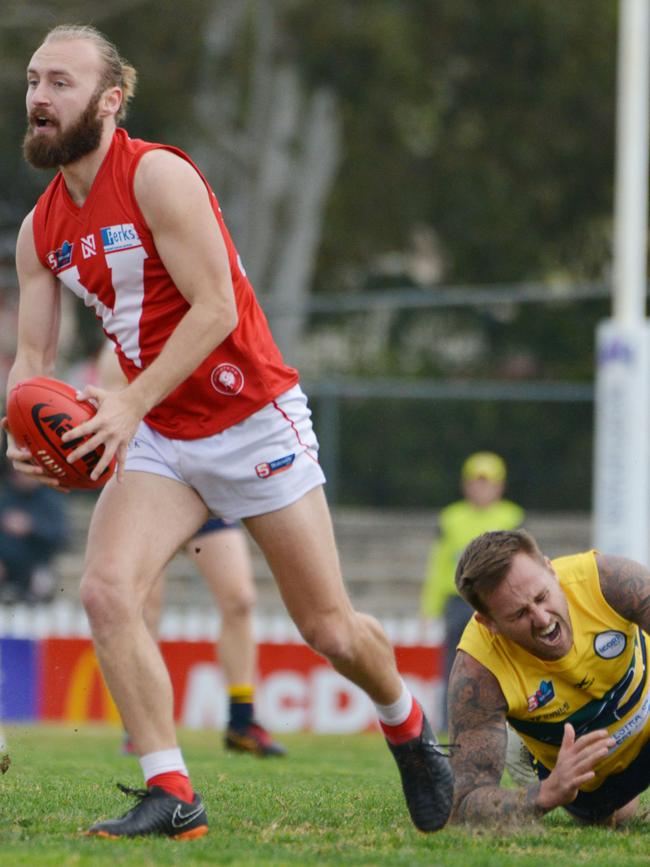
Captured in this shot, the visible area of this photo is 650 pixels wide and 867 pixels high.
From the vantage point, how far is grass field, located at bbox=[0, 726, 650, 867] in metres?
4.61

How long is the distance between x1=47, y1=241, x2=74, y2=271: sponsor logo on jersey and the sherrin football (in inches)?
17.7

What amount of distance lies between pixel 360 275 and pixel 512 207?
3034 mm

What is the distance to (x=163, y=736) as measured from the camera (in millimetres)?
5023

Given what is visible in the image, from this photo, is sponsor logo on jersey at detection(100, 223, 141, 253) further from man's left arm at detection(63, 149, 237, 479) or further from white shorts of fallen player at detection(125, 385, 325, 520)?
white shorts of fallen player at detection(125, 385, 325, 520)

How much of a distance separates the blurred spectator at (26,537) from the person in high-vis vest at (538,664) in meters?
9.08

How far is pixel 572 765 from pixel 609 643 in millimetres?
539

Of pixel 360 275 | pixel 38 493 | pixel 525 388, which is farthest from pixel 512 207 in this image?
pixel 38 493

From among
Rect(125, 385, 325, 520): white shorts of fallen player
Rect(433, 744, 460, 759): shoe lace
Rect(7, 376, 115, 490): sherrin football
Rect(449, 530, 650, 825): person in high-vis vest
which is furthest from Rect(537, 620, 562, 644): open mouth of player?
Rect(7, 376, 115, 490): sherrin football

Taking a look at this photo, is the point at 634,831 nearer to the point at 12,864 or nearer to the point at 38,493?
the point at 12,864

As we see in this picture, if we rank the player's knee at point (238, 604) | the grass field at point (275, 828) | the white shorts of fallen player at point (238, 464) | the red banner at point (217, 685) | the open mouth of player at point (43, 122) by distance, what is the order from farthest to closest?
the red banner at point (217, 685) < the player's knee at point (238, 604) < the white shorts of fallen player at point (238, 464) < the open mouth of player at point (43, 122) < the grass field at point (275, 828)

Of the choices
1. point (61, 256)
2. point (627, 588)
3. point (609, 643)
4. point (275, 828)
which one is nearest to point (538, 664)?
point (609, 643)

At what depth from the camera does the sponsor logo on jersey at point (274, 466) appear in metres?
5.29

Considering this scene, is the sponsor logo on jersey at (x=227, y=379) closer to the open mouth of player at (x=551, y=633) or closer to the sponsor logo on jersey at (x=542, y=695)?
the open mouth of player at (x=551, y=633)

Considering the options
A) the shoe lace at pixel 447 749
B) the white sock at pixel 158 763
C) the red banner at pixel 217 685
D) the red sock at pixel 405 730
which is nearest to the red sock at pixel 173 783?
the white sock at pixel 158 763
